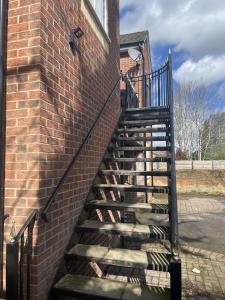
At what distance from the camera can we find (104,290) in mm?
2508

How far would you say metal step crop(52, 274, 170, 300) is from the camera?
95.0 inches

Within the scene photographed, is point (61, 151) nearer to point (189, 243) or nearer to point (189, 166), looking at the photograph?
point (189, 243)

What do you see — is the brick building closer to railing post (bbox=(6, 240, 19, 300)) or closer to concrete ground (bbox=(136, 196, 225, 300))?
railing post (bbox=(6, 240, 19, 300))

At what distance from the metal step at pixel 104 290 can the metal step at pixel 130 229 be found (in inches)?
22.3

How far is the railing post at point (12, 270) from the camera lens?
6.46ft

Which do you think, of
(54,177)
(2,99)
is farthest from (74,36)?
(54,177)

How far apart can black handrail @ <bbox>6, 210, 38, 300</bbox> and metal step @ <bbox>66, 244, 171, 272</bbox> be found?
652mm

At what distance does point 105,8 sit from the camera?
5059 mm

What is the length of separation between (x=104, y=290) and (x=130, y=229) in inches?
30.6

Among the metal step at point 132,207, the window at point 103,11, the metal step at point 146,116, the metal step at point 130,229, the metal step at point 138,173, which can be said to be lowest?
the metal step at point 130,229

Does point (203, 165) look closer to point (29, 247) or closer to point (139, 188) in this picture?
point (139, 188)

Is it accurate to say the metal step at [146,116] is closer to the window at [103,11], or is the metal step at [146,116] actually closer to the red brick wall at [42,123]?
the window at [103,11]

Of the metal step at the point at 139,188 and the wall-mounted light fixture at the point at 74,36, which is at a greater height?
the wall-mounted light fixture at the point at 74,36

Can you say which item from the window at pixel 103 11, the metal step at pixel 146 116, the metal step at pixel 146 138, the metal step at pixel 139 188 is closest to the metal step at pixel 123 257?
the metal step at pixel 139 188
